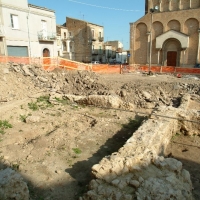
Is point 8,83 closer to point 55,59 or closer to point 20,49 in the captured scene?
point 55,59

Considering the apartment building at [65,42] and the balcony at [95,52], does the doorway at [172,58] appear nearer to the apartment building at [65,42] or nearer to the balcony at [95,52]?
the balcony at [95,52]

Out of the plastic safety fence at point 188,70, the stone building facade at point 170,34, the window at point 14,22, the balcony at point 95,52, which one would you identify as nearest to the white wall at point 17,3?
the window at point 14,22

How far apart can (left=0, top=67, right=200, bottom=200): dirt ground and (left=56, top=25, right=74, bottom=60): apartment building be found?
2905 centimetres

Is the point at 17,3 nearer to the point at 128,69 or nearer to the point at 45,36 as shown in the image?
the point at 45,36

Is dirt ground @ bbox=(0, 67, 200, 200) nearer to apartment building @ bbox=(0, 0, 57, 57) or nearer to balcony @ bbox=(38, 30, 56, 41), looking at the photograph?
apartment building @ bbox=(0, 0, 57, 57)

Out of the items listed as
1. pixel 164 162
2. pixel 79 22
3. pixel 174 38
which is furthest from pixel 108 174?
pixel 79 22

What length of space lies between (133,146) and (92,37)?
38.1 meters

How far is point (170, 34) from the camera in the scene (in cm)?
2620

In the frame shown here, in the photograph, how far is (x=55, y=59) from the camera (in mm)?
19719

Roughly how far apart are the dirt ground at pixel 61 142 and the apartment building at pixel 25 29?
43.7 feet

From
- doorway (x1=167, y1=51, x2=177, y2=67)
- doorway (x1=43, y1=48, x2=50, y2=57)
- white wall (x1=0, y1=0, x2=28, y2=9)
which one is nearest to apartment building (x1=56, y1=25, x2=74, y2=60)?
doorway (x1=43, y1=48, x2=50, y2=57)

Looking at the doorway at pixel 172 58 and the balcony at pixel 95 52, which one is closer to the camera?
the doorway at pixel 172 58

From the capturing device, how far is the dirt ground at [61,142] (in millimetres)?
5387

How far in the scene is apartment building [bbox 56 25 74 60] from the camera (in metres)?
39.5
